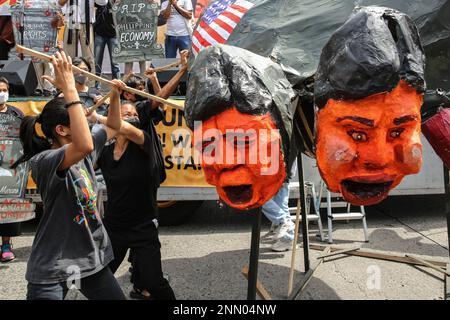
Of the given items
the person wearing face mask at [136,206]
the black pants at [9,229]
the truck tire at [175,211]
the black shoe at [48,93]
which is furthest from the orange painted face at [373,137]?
the black shoe at [48,93]

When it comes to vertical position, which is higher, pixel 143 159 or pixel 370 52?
pixel 370 52

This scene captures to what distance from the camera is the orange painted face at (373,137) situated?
1960 mm

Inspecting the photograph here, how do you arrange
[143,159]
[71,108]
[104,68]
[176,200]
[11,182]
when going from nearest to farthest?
[71,108]
[143,159]
[11,182]
[176,200]
[104,68]

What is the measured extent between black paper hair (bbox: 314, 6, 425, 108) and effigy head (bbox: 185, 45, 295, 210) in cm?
25

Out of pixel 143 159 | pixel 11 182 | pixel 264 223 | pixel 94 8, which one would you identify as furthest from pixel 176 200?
pixel 94 8

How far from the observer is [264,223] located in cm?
632

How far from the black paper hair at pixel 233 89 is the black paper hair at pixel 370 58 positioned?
0.73 ft

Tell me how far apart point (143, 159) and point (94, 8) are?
474 centimetres

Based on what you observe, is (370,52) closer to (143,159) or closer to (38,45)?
(143,159)

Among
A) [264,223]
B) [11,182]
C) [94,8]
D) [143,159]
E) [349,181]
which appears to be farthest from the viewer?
[94,8]

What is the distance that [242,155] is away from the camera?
83.0 inches

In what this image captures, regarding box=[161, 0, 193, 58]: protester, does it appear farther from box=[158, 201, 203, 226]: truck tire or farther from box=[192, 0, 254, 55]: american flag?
box=[192, 0, 254, 55]: american flag

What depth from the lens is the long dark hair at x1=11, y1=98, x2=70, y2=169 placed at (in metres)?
2.68

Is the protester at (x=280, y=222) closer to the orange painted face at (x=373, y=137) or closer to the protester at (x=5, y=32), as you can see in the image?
the orange painted face at (x=373, y=137)
